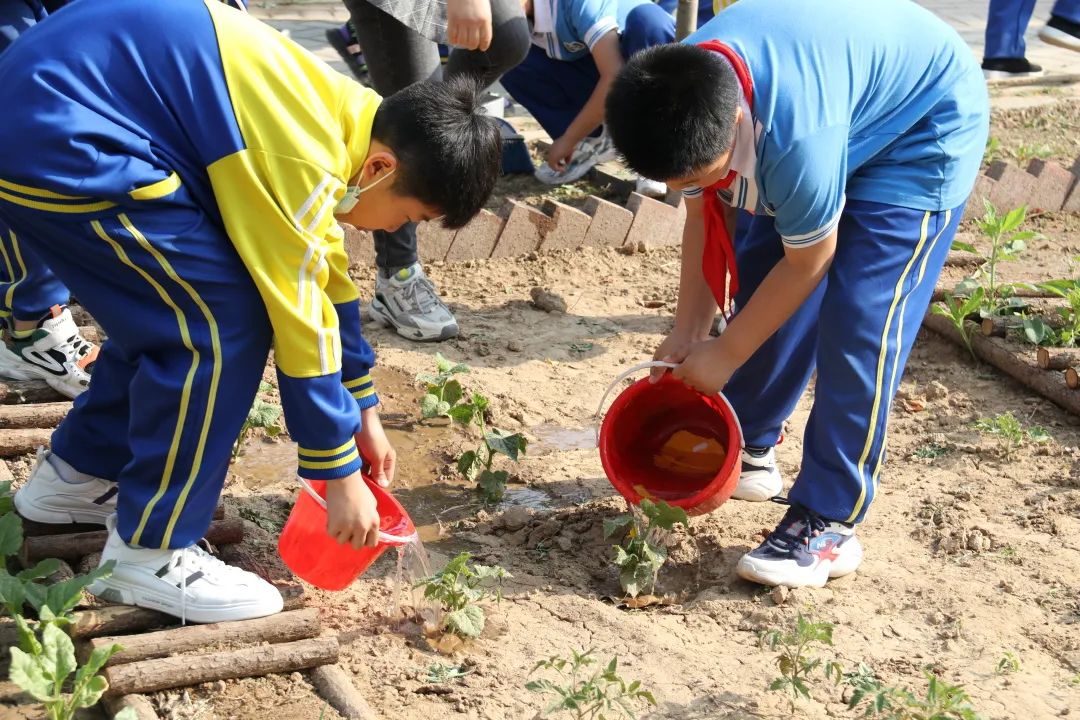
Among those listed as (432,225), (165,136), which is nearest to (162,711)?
(165,136)

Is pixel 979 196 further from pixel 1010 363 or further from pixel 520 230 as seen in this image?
pixel 520 230

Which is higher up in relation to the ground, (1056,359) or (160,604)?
(1056,359)

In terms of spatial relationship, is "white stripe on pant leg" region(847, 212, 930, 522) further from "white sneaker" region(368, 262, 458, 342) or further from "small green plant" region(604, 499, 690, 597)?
"white sneaker" region(368, 262, 458, 342)

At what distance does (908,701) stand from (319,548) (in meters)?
1.23

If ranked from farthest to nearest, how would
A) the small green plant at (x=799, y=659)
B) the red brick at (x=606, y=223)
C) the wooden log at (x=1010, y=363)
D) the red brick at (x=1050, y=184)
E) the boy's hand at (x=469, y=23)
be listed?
the red brick at (x=1050, y=184), the red brick at (x=606, y=223), the wooden log at (x=1010, y=363), the boy's hand at (x=469, y=23), the small green plant at (x=799, y=659)

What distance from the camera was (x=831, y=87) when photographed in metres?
2.62

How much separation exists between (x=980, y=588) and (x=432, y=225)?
2.63 metres

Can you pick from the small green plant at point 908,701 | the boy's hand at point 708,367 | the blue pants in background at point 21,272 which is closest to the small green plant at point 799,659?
the small green plant at point 908,701

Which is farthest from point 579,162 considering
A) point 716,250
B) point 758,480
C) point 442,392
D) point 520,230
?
point 716,250

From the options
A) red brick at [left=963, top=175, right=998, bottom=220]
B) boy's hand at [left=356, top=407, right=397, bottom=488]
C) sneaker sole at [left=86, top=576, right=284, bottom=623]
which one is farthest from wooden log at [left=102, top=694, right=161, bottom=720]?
red brick at [left=963, top=175, right=998, bottom=220]

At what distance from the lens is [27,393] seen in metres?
3.57

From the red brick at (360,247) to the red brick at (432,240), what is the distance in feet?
0.63

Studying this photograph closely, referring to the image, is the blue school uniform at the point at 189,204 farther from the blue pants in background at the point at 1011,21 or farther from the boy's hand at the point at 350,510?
the blue pants in background at the point at 1011,21

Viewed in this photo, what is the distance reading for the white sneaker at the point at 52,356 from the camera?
3549 millimetres
